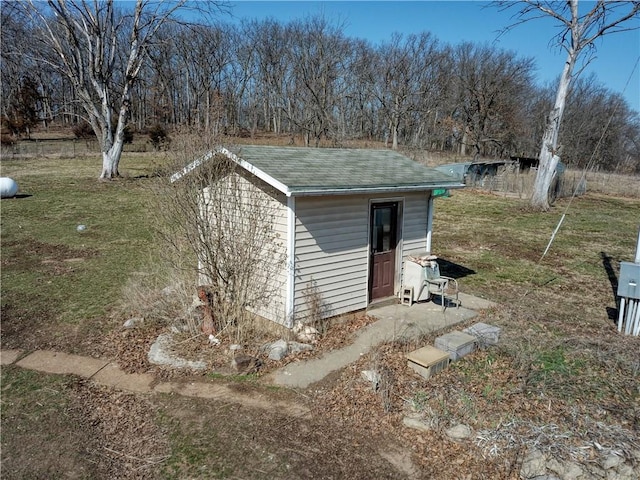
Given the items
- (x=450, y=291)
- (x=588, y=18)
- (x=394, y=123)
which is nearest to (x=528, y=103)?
(x=394, y=123)

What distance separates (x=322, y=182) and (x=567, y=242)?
40.9 ft

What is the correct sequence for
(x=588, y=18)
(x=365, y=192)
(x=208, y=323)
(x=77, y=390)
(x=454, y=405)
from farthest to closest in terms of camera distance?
(x=588, y=18) → (x=365, y=192) → (x=208, y=323) → (x=77, y=390) → (x=454, y=405)

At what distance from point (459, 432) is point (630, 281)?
4.79m

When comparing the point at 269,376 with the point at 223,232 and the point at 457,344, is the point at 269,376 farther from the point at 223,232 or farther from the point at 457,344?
the point at 457,344

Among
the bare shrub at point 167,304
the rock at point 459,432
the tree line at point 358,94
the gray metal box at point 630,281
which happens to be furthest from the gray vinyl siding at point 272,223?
the tree line at point 358,94

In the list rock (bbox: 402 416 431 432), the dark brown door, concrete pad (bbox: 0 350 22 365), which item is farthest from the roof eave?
concrete pad (bbox: 0 350 22 365)

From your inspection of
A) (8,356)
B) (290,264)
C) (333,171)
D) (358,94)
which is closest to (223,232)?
(290,264)

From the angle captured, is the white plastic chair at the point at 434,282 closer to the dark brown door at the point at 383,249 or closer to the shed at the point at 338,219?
the shed at the point at 338,219

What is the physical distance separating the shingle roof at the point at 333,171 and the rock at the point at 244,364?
2507mm

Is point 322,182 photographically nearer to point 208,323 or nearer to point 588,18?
point 208,323

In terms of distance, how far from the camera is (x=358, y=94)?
49.3m

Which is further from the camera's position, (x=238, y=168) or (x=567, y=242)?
(x=567, y=242)

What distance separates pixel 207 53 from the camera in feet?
161

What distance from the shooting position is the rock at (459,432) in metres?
4.64
